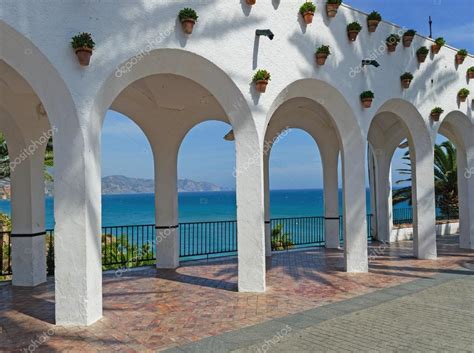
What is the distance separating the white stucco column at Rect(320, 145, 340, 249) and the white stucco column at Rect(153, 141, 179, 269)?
575 centimetres

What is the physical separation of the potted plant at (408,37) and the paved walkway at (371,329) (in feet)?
21.1

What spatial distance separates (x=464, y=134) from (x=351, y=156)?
569cm

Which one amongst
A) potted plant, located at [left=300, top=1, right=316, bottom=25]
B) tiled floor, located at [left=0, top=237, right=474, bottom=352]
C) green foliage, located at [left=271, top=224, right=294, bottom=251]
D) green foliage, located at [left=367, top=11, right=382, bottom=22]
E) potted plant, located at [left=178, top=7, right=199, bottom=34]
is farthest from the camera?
green foliage, located at [left=271, top=224, right=294, bottom=251]

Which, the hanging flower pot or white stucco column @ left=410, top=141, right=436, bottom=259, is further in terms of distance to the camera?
the hanging flower pot

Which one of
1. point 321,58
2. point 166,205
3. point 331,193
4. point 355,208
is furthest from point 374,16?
point 166,205

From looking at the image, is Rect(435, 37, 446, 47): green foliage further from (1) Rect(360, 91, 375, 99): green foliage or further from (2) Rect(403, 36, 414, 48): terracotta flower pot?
(1) Rect(360, 91, 375, 99): green foliage

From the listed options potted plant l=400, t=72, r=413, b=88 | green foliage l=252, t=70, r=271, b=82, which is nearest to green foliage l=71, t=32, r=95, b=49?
green foliage l=252, t=70, r=271, b=82

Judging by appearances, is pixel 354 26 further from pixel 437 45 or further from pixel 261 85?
pixel 437 45

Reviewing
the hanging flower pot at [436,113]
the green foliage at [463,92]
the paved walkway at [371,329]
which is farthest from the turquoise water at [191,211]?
the paved walkway at [371,329]

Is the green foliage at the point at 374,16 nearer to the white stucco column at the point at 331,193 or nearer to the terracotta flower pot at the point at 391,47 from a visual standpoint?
the terracotta flower pot at the point at 391,47

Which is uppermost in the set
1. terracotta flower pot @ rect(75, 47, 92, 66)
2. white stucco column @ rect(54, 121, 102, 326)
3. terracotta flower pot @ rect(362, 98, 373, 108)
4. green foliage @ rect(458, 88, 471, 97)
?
green foliage @ rect(458, 88, 471, 97)

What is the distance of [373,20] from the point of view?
32.7 feet

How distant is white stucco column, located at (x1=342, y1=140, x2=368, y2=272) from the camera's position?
9.52 metres

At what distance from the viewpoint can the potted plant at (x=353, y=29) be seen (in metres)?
9.40
